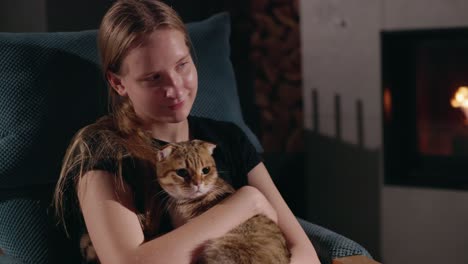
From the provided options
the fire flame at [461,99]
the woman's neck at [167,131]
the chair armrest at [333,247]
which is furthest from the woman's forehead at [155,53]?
the fire flame at [461,99]

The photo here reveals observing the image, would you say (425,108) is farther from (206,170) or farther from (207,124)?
(206,170)

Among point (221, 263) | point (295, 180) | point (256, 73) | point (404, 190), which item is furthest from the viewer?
point (256, 73)

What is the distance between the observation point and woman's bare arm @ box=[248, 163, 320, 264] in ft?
3.84

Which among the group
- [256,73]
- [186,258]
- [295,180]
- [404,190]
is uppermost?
[186,258]

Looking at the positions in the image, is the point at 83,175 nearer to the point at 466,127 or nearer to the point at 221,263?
the point at 221,263

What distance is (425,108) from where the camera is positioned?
2738 millimetres

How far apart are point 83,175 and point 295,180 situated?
4.43 feet

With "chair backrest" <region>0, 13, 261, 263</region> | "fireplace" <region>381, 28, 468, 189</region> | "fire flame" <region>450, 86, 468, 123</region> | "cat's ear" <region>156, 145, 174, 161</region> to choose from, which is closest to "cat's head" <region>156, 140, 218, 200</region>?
"cat's ear" <region>156, 145, 174, 161</region>

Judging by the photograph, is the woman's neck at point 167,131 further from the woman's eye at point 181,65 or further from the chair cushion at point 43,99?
the chair cushion at point 43,99

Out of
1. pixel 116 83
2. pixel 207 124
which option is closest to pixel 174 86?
pixel 116 83

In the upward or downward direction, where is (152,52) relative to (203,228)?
upward

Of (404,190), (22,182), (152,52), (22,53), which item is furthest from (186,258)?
(404,190)

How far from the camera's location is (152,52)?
40.8 inches

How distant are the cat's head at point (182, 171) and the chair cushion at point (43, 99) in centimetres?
34
